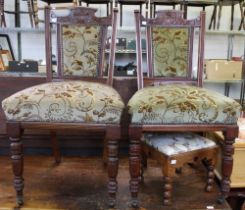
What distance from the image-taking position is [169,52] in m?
1.80

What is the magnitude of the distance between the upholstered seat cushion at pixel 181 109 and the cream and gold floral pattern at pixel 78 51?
1.56ft

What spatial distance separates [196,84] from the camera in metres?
1.77

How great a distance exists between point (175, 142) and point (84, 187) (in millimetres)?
566

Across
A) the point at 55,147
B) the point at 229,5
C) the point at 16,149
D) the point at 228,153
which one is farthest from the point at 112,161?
the point at 229,5

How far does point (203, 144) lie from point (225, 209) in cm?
33

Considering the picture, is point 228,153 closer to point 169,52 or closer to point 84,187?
point 169,52

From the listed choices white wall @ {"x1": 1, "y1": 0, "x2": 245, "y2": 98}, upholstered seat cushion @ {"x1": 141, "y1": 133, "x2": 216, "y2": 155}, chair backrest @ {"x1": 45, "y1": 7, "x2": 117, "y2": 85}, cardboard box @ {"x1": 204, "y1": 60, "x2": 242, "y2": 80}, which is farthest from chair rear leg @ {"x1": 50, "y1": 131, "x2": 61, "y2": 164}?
white wall @ {"x1": 1, "y1": 0, "x2": 245, "y2": 98}

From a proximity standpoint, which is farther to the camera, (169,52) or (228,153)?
(169,52)

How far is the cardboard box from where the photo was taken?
3.59 m

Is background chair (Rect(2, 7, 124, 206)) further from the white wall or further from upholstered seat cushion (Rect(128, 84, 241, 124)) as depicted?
the white wall

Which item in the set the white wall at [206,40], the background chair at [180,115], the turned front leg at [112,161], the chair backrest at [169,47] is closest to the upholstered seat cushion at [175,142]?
the background chair at [180,115]

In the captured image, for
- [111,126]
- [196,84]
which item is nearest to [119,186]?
[111,126]

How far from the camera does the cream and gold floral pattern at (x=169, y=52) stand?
1.80m

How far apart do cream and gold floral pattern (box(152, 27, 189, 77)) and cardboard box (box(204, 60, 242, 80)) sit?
1.89 metres
